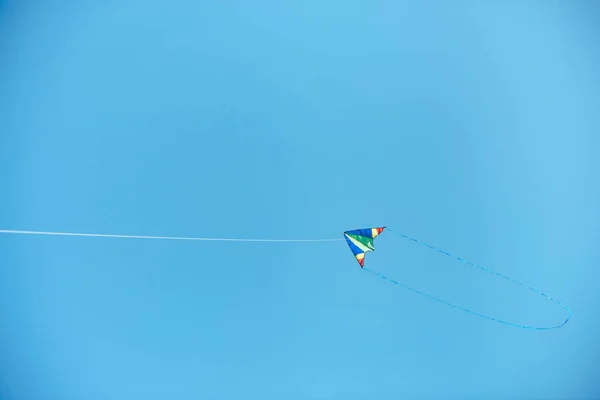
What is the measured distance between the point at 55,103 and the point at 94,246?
100cm

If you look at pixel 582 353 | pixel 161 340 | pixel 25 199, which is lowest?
pixel 161 340

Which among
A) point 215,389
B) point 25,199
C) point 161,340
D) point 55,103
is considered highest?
point 55,103

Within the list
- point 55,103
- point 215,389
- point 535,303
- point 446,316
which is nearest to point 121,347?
point 215,389

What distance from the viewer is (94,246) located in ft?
8.68

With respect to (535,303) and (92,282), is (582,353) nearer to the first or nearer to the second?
(535,303)

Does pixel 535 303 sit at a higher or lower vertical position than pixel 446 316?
higher

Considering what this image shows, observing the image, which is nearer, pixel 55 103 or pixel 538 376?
pixel 55 103

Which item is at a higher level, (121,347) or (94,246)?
(94,246)

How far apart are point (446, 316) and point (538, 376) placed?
84 cm

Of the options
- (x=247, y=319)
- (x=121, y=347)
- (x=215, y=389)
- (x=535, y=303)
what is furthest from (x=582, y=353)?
(x=121, y=347)

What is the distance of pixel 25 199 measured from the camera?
8.43 ft

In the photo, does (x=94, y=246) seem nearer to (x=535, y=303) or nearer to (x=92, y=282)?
(x=92, y=282)

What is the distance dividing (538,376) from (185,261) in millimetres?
2703

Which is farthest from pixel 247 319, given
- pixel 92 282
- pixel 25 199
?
pixel 25 199
